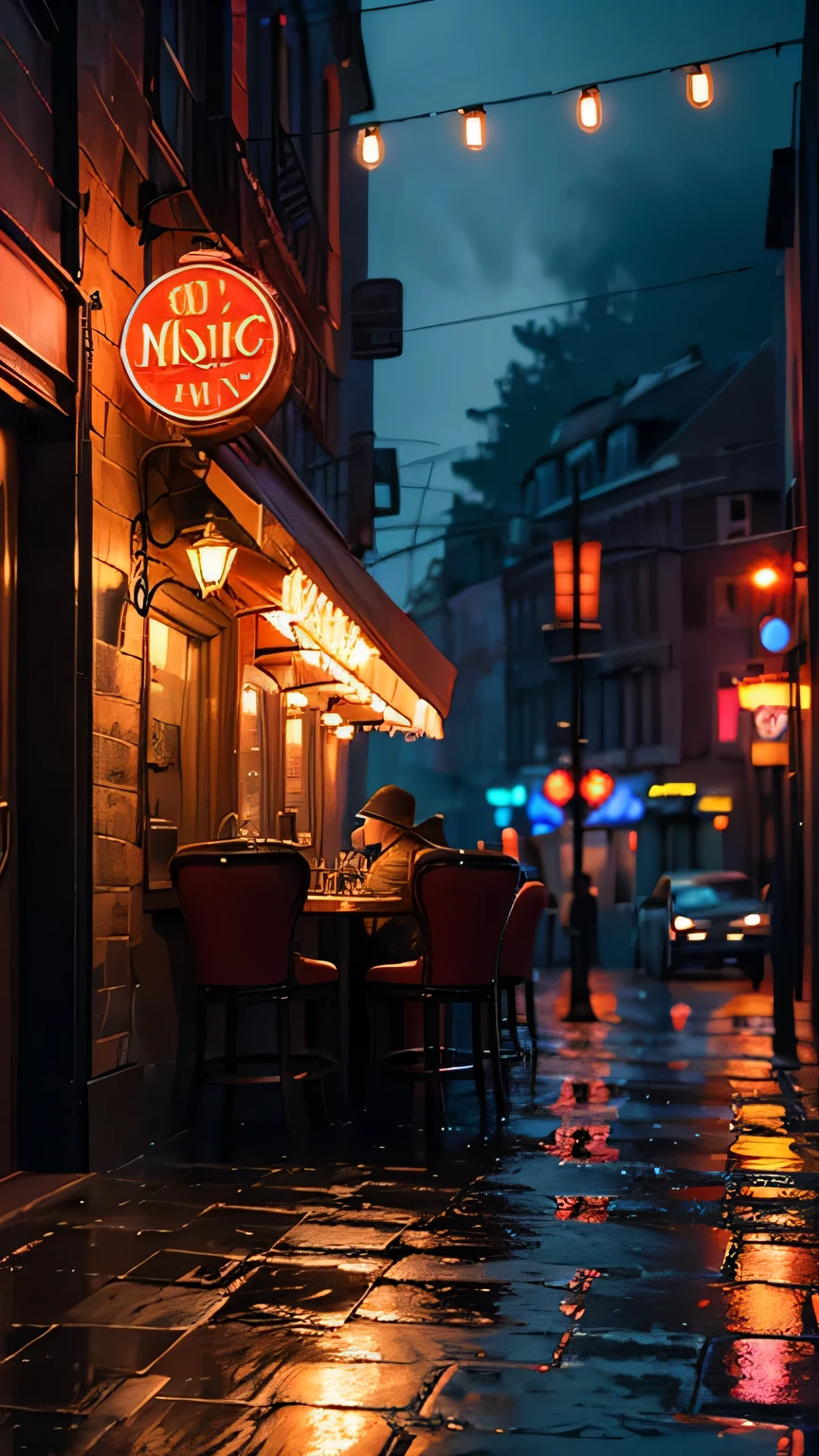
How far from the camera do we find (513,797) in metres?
46.5

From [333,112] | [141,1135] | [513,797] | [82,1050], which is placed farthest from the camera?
[513,797]

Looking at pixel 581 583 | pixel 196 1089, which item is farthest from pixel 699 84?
pixel 581 583

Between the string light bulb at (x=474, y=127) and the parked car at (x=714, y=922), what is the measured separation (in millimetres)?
12084

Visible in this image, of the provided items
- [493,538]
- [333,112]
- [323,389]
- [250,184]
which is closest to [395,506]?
[323,389]

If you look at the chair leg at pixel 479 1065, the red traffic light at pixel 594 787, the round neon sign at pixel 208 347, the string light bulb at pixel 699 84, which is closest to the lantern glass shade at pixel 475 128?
the string light bulb at pixel 699 84

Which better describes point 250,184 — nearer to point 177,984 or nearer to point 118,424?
point 118,424

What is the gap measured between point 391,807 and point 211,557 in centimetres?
302

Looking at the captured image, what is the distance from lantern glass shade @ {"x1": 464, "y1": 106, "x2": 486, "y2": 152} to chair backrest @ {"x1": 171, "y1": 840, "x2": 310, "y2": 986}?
5689 millimetres

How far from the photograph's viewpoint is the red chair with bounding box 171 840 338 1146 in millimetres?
7324

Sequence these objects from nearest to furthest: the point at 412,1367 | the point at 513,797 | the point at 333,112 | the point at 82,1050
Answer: the point at 412,1367 → the point at 82,1050 → the point at 333,112 → the point at 513,797

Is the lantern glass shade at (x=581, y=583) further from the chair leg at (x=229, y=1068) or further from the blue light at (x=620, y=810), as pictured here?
the blue light at (x=620, y=810)

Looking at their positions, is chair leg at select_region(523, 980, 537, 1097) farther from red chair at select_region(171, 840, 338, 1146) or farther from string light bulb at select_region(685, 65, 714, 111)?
string light bulb at select_region(685, 65, 714, 111)

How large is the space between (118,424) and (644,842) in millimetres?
36511

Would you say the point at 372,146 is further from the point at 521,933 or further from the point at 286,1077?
the point at 286,1077
